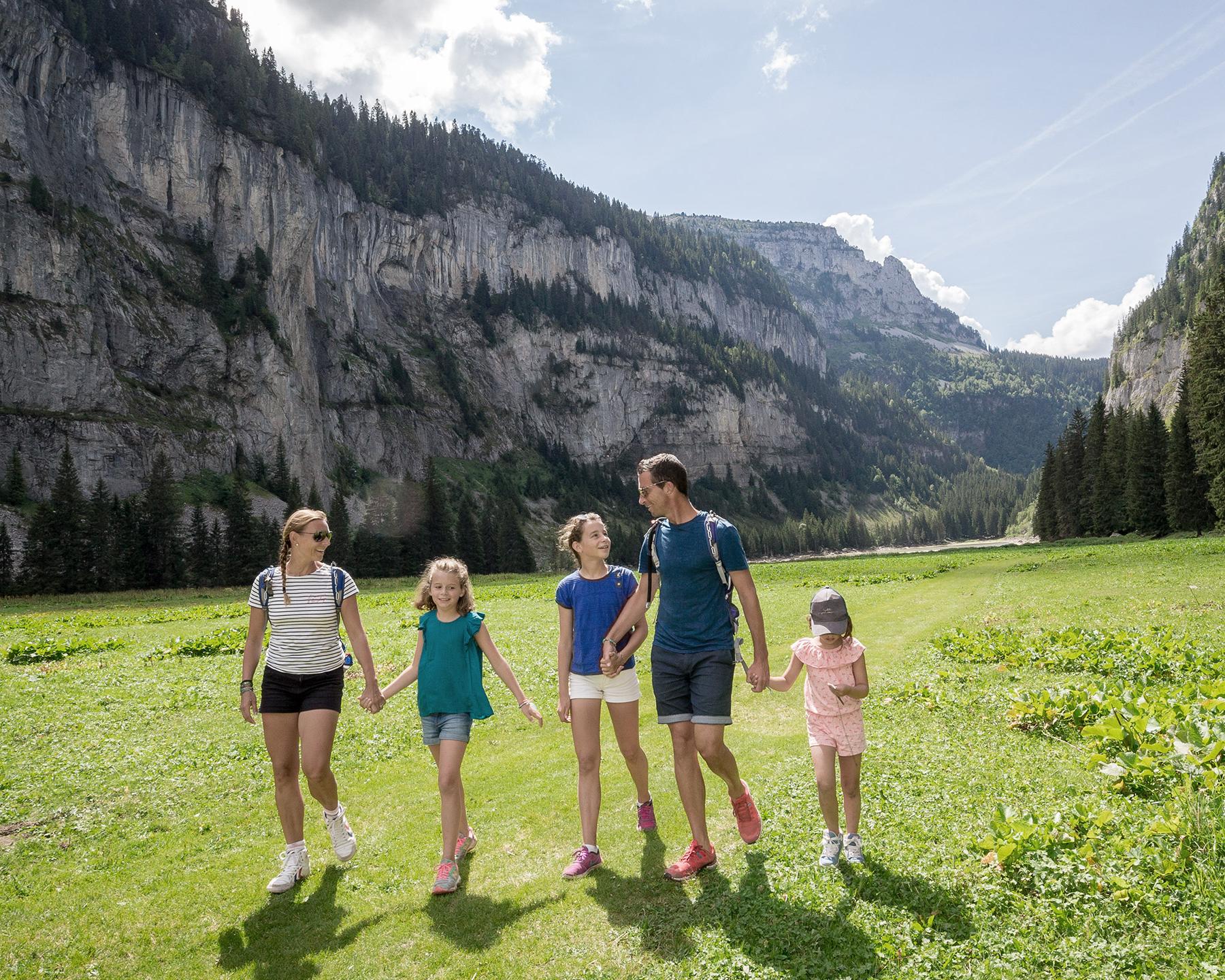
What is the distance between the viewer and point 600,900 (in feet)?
21.0

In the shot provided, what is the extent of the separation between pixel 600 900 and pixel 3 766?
10.2 metres

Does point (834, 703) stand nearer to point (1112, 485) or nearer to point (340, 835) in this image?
point (340, 835)

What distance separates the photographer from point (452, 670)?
7.32 meters

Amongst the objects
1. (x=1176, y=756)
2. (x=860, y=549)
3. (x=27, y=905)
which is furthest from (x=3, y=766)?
(x=860, y=549)

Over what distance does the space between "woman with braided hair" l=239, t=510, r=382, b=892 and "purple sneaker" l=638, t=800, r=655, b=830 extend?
3.17m

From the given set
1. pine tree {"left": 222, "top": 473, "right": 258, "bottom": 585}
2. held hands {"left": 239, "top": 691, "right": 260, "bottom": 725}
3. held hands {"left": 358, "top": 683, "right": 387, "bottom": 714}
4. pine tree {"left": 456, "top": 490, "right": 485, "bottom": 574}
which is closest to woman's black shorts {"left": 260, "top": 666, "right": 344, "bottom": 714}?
held hands {"left": 358, "top": 683, "right": 387, "bottom": 714}

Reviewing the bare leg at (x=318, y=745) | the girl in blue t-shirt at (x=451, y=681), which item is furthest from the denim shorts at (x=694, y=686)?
the bare leg at (x=318, y=745)

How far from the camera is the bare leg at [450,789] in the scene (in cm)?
696

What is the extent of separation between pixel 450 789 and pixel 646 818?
2262 mm

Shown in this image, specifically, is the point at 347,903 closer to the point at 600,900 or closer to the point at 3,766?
the point at 600,900

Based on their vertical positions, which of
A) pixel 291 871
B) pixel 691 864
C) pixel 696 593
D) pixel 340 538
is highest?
pixel 340 538

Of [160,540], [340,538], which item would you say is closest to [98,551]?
[160,540]

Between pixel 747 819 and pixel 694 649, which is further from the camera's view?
pixel 747 819

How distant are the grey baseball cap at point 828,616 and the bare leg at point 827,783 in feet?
3.75
